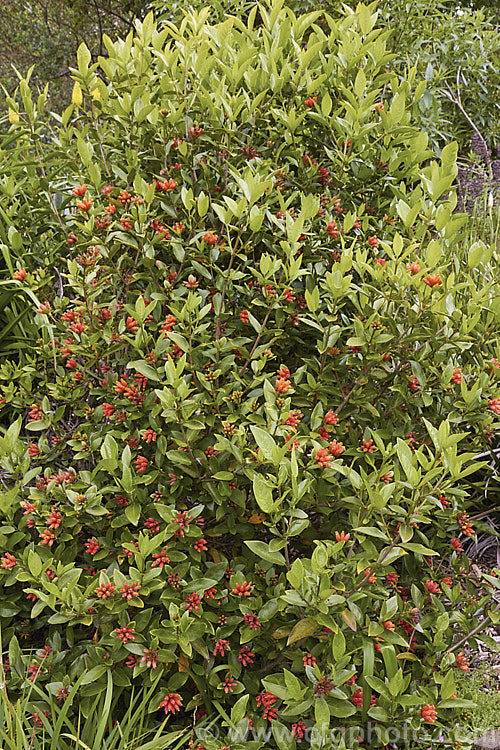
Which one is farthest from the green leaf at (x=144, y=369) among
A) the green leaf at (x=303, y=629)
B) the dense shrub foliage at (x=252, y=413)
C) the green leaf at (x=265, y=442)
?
the green leaf at (x=303, y=629)

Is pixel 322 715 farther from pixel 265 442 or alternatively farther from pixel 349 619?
pixel 265 442

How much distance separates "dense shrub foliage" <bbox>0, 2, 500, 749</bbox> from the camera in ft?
5.74

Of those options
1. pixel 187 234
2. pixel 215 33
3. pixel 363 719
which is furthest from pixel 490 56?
pixel 363 719

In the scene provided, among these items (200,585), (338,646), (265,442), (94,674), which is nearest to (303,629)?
(338,646)

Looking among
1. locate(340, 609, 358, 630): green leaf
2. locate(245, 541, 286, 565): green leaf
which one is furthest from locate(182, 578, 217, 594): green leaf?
locate(340, 609, 358, 630): green leaf

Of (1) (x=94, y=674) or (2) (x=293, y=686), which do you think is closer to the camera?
(2) (x=293, y=686)

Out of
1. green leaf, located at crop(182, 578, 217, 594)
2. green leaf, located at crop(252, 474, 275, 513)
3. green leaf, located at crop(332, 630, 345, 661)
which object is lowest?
green leaf, located at crop(182, 578, 217, 594)

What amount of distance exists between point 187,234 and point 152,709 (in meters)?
1.47

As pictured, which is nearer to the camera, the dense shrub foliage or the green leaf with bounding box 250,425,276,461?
the green leaf with bounding box 250,425,276,461

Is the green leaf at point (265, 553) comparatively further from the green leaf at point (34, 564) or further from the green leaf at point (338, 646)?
the green leaf at point (34, 564)

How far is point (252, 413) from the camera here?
190 centimetres

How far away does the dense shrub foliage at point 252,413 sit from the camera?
1751mm

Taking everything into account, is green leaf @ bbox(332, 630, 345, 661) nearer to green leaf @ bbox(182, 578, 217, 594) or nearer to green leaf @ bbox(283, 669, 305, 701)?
green leaf @ bbox(283, 669, 305, 701)

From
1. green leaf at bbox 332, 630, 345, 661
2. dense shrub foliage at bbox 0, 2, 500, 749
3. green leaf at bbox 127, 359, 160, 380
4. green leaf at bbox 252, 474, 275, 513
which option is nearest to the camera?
green leaf at bbox 252, 474, 275, 513
